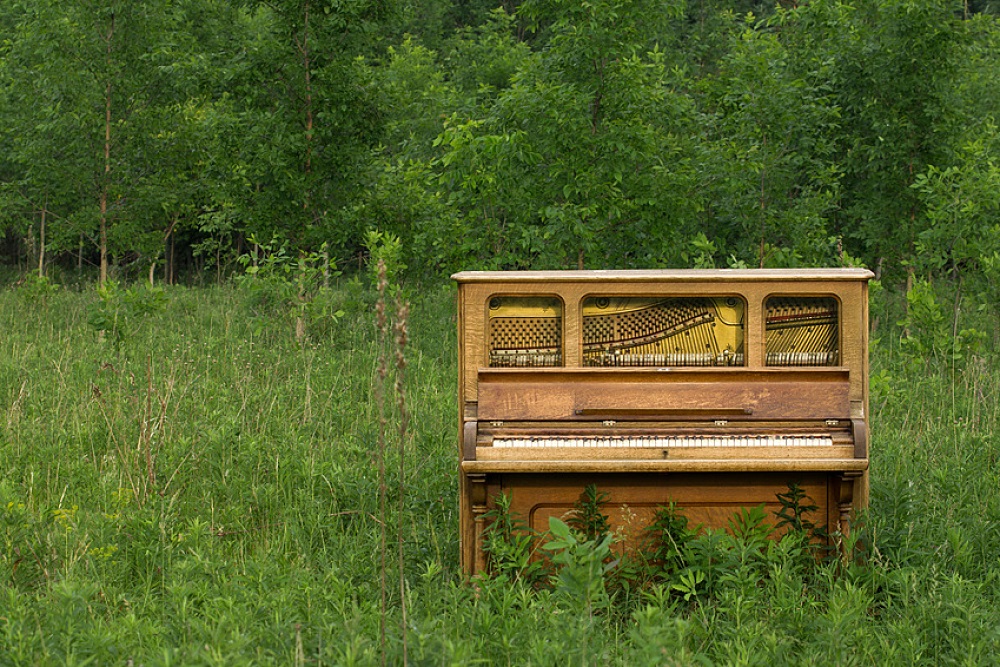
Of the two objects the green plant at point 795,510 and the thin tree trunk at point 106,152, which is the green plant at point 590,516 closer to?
the green plant at point 795,510

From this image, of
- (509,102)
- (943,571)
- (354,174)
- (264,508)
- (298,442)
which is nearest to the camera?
(943,571)

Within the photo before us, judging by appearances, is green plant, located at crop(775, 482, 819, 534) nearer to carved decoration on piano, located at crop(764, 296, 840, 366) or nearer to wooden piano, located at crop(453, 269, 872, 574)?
wooden piano, located at crop(453, 269, 872, 574)

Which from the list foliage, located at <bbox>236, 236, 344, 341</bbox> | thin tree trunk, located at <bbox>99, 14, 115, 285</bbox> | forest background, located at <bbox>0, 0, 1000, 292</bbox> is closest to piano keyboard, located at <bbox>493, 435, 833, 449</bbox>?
forest background, located at <bbox>0, 0, 1000, 292</bbox>

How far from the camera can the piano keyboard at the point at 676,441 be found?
538 cm

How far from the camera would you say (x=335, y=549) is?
19.5 feet

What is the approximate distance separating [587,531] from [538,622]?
0.94m

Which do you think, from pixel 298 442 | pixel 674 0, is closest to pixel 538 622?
pixel 298 442

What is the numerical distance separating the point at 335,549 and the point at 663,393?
199cm

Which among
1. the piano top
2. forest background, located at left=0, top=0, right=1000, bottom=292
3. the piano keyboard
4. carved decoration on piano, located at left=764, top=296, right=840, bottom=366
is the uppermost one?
forest background, located at left=0, top=0, right=1000, bottom=292

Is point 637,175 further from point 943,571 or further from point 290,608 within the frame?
point 290,608

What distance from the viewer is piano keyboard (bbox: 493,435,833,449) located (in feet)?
17.6

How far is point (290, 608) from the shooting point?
4.59 m

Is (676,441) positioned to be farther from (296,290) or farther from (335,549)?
(296,290)

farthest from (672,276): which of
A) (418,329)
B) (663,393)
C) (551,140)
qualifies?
(418,329)
